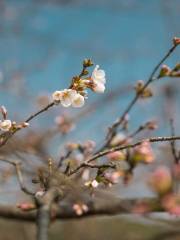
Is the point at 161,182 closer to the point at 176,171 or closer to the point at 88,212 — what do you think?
the point at 176,171

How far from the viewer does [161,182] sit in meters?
1.40

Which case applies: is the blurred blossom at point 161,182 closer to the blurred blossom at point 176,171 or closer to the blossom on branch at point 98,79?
the blurred blossom at point 176,171

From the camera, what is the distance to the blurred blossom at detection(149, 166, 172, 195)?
1390 millimetres

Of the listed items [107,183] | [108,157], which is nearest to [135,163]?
[108,157]

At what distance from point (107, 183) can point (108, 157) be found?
0.55 m

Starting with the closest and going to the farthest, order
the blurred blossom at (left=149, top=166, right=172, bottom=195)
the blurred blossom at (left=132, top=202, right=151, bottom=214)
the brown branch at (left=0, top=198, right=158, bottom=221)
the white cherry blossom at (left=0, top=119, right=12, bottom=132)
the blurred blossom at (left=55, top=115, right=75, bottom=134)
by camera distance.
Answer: the white cherry blossom at (left=0, top=119, right=12, bottom=132)
the blurred blossom at (left=149, top=166, right=172, bottom=195)
the blurred blossom at (left=132, top=202, right=151, bottom=214)
the brown branch at (left=0, top=198, right=158, bottom=221)
the blurred blossom at (left=55, top=115, right=75, bottom=134)

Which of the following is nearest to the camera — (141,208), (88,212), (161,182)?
(161,182)

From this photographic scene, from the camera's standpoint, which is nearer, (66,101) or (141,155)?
(66,101)

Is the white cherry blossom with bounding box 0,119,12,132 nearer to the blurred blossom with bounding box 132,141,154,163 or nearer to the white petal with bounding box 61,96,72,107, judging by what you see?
the white petal with bounding box 61,96,72,107

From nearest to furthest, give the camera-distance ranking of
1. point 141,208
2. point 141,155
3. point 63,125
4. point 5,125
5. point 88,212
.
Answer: point 5,125 < point 141,208 < point 141,155 < point 88,212 < point 63,125

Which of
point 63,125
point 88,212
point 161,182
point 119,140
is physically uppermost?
point 63,125

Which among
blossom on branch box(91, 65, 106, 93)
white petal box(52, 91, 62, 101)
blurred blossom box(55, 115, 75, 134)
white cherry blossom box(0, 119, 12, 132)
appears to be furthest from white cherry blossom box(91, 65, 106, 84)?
blurred blossom box(55, 115, 75, 134)

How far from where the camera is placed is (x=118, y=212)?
72.1 inches

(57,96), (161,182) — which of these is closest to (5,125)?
(57,96)
